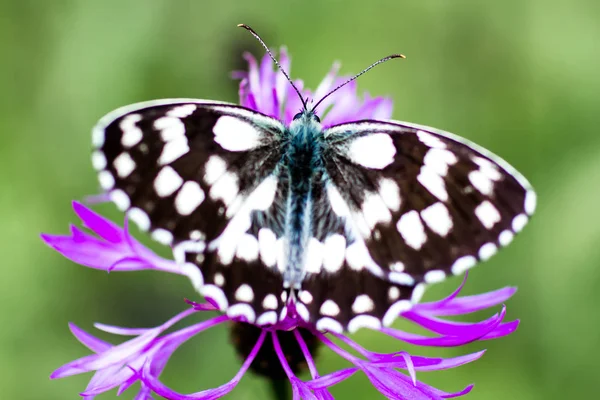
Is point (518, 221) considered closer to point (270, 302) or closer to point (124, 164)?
point (270, 302)

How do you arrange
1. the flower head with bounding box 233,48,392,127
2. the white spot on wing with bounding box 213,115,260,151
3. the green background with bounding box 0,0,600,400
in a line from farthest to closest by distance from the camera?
1. the green background with bounding box 0,0,600,400
2. the flower head with bounding box 233,48,392,127
3. the white spot on wing with bounding box 213,115,260,151

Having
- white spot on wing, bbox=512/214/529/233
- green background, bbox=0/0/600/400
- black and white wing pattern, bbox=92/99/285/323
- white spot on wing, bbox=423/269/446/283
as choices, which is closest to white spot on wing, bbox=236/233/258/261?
black and white wing pattern, bbox=92/99/285/323

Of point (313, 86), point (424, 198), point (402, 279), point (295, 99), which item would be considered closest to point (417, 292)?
point (402, 279)

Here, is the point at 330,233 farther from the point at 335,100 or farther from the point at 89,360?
the point at 335,100

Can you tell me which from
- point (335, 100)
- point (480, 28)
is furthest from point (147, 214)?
point (480, 28)

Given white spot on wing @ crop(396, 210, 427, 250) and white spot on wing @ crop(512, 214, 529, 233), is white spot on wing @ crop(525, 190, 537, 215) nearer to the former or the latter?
white spot on wing @ crop(512, 214, 529, 233)

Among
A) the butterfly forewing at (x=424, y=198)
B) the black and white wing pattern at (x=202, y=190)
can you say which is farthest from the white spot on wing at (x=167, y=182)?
the butterfly forewing at (x=424, y=198)

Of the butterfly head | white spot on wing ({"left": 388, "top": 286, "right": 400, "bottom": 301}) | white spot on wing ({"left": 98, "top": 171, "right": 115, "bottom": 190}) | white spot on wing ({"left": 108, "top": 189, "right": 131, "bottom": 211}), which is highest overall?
the butterfly head
